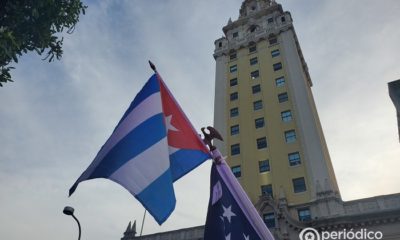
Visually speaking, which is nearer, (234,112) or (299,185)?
(299,185)

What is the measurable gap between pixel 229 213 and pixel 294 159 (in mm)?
25064

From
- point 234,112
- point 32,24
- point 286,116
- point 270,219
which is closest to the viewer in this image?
point 32,24

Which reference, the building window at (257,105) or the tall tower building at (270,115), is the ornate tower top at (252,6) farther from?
the building window at (257,105)

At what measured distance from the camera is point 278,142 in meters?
31.8

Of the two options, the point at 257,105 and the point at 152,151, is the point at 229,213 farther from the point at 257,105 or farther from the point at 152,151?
the point at 257,105

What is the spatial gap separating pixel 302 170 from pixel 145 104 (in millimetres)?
24727

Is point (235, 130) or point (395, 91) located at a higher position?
point (235, 130)

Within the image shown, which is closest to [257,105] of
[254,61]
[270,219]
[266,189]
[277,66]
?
[277,66]

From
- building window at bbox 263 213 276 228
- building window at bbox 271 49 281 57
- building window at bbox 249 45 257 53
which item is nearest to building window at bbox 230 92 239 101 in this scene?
building window at bbox 271 49 281 57

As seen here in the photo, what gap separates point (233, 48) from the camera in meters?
46.5

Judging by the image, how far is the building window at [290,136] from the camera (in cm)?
3139

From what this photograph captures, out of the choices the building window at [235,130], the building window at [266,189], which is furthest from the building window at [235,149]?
the building window at [266,189]

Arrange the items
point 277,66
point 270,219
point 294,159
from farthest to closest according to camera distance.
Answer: point 277,66 → point 294,159 → point 270,219

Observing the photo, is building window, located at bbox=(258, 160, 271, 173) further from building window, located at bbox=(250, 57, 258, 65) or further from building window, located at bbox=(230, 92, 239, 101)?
building window, located at bbox=(250, 57, 258, 65)
